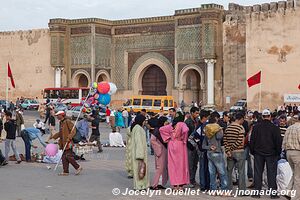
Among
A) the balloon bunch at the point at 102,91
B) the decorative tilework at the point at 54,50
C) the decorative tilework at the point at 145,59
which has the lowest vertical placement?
the balloon bunch at the point at 102,91

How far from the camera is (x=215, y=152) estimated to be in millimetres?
8758

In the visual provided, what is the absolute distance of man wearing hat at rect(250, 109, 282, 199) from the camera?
845 cm

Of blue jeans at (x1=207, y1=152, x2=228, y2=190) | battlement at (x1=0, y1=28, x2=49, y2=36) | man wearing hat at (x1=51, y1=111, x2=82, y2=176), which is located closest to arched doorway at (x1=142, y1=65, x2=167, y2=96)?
battlement at (x1=0, y1=28, x2=49, y2=36)

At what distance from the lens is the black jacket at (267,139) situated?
27.7ft

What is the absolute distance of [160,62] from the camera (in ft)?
114

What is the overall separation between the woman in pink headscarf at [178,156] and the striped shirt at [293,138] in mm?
1741

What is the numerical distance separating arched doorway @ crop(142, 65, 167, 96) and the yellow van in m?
4.95

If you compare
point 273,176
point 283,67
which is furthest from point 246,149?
point 283,67

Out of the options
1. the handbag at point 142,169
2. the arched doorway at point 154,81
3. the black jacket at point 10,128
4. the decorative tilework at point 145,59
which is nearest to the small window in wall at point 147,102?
the decorative tilework at point 145,59

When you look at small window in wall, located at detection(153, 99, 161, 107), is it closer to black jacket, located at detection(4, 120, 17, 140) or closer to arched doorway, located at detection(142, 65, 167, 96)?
arched doorway, located at detection(142, 65, 167, 96)

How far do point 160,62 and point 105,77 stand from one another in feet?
14.2

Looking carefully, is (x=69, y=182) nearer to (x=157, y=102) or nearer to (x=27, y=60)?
(x=157, y=102)

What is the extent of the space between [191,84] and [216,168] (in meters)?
25.1

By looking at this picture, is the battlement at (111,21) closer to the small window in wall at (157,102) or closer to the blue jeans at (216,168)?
the small window in wall at (157,102)
